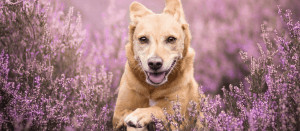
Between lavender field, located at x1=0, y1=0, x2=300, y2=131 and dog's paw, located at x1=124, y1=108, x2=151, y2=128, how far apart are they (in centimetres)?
12

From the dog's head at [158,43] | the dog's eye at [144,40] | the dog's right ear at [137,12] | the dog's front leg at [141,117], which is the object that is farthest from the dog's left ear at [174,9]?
the dog's front leg at [141,117]

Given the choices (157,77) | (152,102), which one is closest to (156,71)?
(157,77)

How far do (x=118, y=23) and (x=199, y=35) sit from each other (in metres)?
1.35

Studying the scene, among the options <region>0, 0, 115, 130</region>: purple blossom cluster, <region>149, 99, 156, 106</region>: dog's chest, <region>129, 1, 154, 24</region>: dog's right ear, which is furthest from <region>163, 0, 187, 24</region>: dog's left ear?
<region>0, 0, 115, 130</region>: purple blossom cluster

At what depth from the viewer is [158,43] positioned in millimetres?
2727

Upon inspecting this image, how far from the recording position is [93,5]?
20.4 ft

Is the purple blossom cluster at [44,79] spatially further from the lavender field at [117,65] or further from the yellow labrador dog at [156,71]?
the yellow labrador dog at [156,71]

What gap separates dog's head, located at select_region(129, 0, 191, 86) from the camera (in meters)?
2.60

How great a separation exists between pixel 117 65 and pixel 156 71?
6.53 feet

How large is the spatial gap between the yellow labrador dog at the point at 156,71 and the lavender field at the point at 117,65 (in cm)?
18

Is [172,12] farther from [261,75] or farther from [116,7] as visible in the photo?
[116,7]

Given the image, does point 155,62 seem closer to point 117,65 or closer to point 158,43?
point 158,43

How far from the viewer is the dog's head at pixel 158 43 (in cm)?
260

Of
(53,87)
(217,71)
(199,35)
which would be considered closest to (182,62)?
(53,87)
